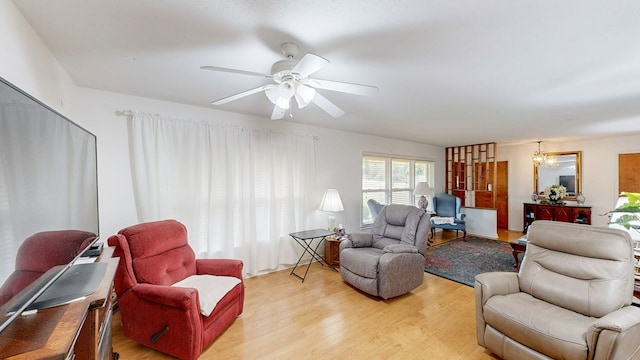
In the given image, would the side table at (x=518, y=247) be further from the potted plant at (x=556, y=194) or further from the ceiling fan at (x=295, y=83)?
the ceiling fan at (x=295, y=83)

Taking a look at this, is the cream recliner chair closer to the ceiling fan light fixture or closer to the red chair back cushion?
the ceiling fan light fixture

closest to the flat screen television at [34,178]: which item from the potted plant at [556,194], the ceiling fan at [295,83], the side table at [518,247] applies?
the ceiling fan at [295,83]

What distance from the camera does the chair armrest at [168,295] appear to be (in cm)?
A: 183

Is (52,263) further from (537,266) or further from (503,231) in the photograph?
(503,231)

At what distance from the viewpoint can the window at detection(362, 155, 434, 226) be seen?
517 cm

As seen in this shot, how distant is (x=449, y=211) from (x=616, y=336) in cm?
477

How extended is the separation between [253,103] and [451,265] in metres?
3.73

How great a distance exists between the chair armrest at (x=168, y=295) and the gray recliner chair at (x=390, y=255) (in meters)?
1.77

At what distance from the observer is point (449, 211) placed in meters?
5.94

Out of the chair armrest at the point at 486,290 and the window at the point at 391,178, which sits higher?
the window at the point at 391,178

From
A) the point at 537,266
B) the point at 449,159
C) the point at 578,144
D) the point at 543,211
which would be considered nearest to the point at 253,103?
the point at 537,266

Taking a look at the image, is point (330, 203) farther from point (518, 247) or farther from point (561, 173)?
point (561, 173)

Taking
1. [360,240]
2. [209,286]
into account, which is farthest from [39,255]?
[360,240]

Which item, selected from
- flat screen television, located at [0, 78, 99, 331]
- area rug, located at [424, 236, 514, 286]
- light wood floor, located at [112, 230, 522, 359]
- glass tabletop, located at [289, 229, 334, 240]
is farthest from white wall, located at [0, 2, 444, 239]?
area rug, located at [424, 236, 514, 286]
